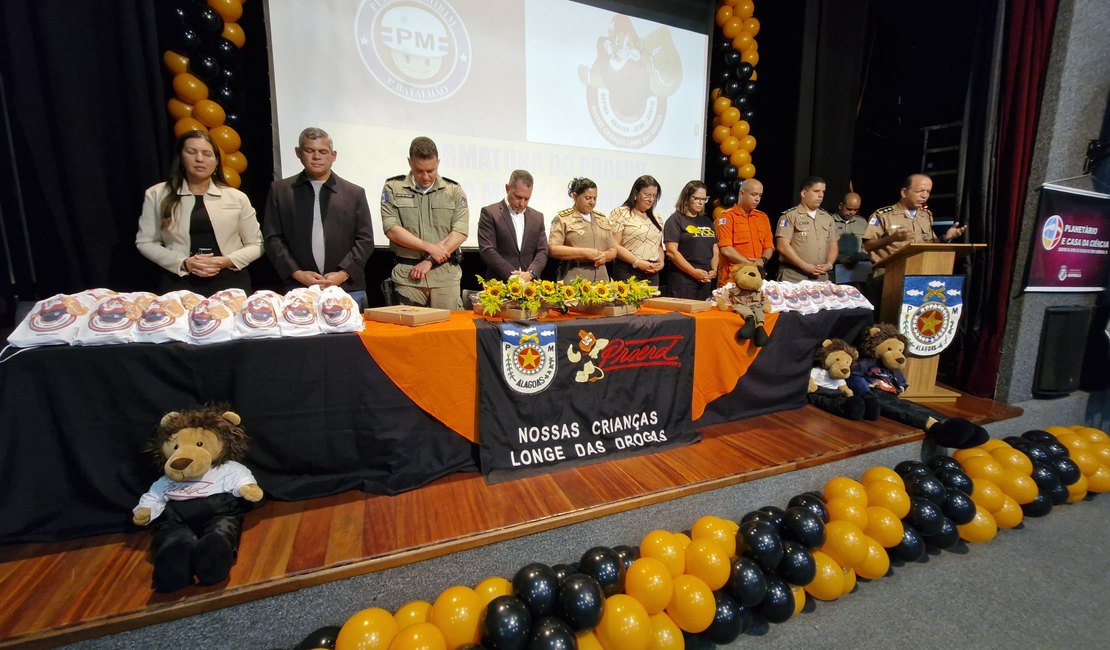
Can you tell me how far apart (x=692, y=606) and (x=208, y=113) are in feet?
12.3

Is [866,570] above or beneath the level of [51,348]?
beneath

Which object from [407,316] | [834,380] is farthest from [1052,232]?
[407,316]

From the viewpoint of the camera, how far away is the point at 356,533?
1.48 meters

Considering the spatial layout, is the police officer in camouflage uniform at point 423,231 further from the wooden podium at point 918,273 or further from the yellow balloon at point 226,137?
the wooden podium at point 918,273

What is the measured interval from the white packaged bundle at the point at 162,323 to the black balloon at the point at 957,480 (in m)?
3.21

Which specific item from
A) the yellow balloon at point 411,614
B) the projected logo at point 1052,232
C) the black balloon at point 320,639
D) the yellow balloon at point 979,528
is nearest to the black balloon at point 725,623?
the yellow balloon at point 411,614

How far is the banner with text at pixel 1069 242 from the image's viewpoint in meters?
2.80

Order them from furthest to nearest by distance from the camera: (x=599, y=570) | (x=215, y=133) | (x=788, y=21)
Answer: (x=788, y=21)
(x=215, y=133)
(x=599, y=570)

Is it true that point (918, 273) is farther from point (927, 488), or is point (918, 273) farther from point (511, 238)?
point (511, 238)

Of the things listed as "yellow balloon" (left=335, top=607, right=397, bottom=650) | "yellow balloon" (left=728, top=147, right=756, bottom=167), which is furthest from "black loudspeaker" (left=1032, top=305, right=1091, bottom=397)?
"yellow balloon" (left=335, top=607, right=397, bottom=650)

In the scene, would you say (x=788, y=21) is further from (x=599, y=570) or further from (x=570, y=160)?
(x=599, y=570)

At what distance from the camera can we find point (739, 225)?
3512mm

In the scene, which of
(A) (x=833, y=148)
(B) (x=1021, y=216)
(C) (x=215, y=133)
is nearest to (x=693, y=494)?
(B) (x=1021, y=216)

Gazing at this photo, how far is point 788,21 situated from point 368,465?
5591 millimetres
